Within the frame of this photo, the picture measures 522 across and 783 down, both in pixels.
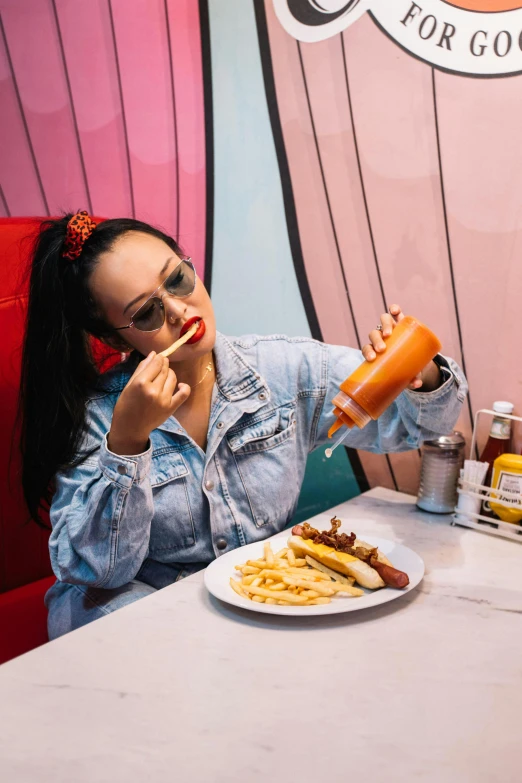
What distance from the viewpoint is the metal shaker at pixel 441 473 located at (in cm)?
154

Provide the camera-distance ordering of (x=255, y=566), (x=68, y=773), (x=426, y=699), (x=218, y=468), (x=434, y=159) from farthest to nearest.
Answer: (x=434, y=159), (x=218, y=468), (x=255, y=566), (x=426, y=699), (x=68, y=773)

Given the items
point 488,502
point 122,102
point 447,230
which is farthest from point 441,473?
point 122,102

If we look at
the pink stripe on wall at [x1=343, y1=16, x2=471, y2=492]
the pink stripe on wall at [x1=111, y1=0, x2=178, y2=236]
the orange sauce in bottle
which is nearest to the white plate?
the orange sauce in bottle

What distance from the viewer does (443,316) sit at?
5.23 feet

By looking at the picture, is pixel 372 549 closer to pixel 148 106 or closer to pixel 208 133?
pixel 208 133

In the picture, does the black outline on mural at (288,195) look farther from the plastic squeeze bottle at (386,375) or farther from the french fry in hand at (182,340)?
the plastic squeeze bottle at (386,375)

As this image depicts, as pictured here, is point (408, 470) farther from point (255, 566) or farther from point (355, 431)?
point (255, 566)

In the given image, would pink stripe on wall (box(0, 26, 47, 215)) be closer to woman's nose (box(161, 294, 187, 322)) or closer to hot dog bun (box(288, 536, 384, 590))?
woman's nose (box(161, 294, 187, 322))

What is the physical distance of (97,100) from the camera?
221cm

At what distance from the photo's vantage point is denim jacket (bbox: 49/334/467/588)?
1236 mm

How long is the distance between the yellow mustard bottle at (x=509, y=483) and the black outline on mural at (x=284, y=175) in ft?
2.02

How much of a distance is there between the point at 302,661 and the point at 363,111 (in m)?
1.29

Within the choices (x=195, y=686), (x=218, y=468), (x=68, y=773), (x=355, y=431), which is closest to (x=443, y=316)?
(x=355, y=431)

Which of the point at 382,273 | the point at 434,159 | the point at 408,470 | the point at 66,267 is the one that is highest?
the point at 434,159
